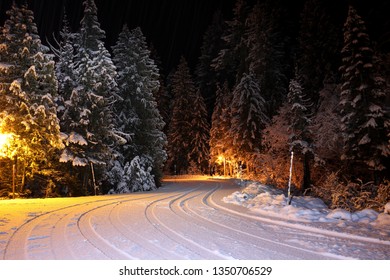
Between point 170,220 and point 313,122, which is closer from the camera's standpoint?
point 170,220

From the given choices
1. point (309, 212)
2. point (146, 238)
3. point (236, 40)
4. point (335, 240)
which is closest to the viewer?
point (146, 238)

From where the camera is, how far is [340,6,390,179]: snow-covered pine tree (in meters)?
16.7

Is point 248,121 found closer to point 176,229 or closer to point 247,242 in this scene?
point 176,229

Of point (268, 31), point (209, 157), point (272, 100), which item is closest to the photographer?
point (272, 100)

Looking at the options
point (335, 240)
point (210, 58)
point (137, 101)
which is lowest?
point (335, 240)

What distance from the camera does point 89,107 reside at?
19.4 metres

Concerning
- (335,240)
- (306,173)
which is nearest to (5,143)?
(335,240)

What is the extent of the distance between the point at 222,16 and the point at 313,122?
60.4m

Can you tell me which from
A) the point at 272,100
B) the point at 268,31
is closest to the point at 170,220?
the point at 272,100

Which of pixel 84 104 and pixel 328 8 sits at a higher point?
pixel 328 8

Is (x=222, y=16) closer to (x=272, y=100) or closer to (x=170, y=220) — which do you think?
(x=272, y=100)

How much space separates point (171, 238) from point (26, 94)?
13.5 m
